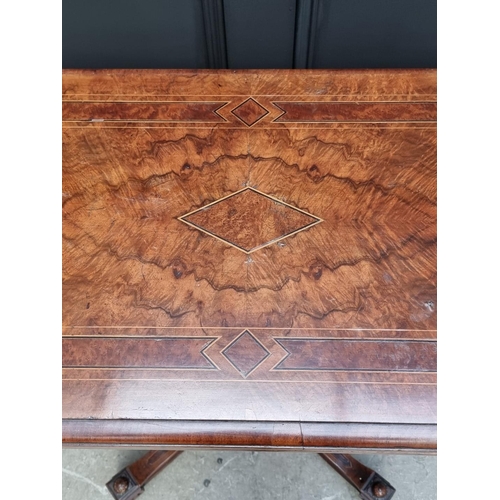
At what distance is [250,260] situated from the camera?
2.21 feet

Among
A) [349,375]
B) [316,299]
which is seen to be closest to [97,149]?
[316,299]

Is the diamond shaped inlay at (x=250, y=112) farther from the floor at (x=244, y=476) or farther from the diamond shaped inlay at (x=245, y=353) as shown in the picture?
the floor at (x=244, y=476)

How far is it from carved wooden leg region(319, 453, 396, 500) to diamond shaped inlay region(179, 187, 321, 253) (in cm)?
64

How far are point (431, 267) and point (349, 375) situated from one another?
242 millimetres

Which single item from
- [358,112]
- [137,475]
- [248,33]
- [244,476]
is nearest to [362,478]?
[244,476]

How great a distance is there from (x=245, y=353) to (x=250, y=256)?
0.17 meters

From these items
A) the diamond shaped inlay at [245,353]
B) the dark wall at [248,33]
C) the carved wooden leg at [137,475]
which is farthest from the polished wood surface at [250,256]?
the carved wooden leg at [137,475]

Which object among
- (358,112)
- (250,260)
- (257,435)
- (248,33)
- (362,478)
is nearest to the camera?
(257,435)

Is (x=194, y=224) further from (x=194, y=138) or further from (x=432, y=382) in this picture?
(x=432, y=382)

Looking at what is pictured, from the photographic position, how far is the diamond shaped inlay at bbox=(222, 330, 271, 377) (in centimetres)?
58

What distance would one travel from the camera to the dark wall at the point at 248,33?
3.43ft

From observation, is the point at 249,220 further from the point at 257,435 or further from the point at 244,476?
the point at 244,476

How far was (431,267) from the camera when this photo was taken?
2.17 feet

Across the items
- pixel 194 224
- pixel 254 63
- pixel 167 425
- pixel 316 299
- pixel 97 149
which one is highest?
pixel 254 63
